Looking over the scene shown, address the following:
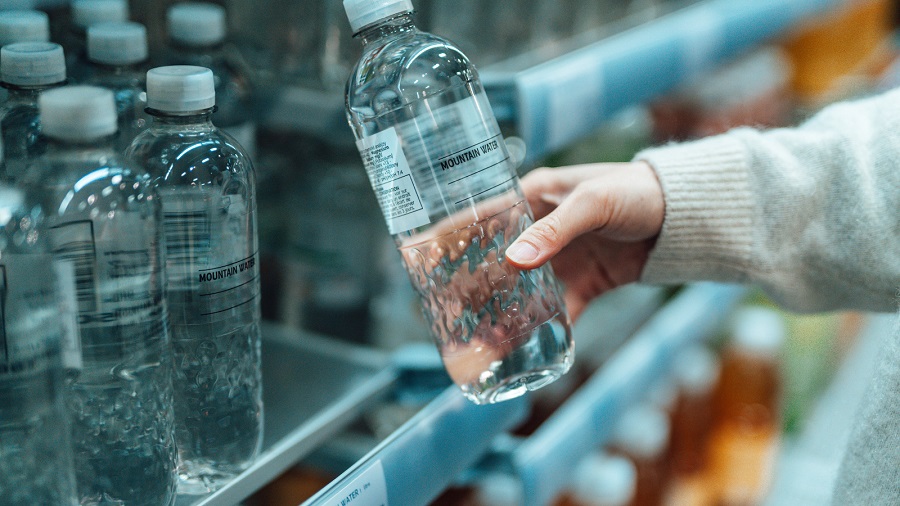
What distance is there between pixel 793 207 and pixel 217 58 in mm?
789

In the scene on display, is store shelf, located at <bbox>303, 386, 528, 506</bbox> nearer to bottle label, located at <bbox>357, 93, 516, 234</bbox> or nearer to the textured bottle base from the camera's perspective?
the textured bottle base

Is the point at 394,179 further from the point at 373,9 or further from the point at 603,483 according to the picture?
the point at 603,483

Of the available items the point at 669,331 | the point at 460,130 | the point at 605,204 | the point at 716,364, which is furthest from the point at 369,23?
the point at 716,364

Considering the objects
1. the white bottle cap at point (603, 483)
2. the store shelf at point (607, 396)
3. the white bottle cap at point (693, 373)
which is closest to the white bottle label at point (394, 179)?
the store shelf at point (607, 396)

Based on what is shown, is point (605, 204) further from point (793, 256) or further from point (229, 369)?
point (229, 369)

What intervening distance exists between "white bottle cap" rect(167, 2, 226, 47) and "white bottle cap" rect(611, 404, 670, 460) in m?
1.24

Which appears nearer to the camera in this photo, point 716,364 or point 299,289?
point 299,289

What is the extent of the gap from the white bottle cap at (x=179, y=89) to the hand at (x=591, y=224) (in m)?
0.33

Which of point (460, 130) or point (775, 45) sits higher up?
point (460, 130)

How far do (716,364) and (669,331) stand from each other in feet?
2.16

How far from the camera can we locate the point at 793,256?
111 centimetres

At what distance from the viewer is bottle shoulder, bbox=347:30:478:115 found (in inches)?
34.3

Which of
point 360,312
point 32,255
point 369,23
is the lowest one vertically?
point 360,312

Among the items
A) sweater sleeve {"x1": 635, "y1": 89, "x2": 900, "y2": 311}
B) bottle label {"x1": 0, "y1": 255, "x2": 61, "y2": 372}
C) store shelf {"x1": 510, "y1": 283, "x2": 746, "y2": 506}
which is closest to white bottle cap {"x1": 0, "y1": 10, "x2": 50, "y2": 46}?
bottle label {"x1": 0, "y1": 255, "x2": 61, "y2": 372}
